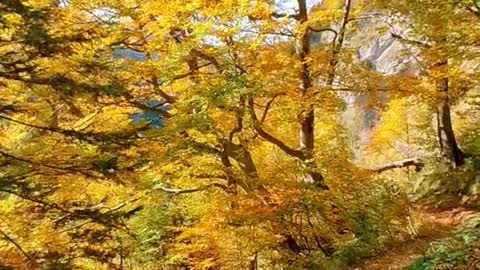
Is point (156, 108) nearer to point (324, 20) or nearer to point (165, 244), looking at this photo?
point (165, 244)

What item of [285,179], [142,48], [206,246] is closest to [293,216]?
[285,179]

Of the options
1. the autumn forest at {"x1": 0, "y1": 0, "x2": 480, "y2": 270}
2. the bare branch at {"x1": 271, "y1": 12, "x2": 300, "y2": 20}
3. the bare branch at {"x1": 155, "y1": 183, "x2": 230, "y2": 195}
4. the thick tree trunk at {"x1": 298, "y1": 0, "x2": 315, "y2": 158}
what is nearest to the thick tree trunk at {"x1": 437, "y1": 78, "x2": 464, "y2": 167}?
the autumn forest at {"x1": 0, "y1": 0, "x2": 480, "y2": 270}

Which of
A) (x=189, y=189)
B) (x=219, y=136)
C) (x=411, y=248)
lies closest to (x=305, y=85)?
(x=219, y=136)

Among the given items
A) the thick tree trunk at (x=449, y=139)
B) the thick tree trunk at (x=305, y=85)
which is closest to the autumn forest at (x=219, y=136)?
the thick tree trunk at (x=305, y=85)

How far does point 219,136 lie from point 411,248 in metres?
3.89

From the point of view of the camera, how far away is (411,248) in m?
9.22

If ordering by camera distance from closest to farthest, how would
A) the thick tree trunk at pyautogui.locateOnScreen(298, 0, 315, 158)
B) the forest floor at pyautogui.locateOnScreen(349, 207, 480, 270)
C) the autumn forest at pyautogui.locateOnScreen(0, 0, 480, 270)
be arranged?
1. the autumn forest at pyautogui.locateOnScreen(0, 0, 480, 270)
2. the forest floor at pyautogui.locateOnScreen(349, 207, 480, 270)
3. the thick tree trunk at pyautogui.locateOnScreen(298, 0, 315, 158)

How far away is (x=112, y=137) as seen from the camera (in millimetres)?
6887

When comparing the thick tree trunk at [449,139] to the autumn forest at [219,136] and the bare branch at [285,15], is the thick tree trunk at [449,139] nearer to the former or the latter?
the autumn forest at [219,136]

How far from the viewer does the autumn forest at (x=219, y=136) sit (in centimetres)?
793

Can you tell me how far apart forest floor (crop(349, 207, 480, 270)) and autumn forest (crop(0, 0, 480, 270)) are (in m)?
0.05

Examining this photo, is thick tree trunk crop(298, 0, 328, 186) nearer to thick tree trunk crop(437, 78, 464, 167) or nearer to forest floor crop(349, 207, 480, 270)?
forest floor crop(349, 207, 480, 270)

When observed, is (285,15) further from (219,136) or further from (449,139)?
(449,139)

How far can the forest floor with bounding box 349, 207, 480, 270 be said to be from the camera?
8406 mm
